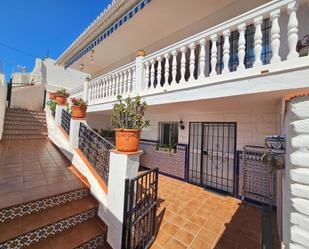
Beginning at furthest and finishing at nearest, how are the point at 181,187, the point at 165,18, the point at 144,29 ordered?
the point at 144,29
the point at 181,187
the point at 165,18

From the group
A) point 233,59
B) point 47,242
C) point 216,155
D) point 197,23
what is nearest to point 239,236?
point 216,155

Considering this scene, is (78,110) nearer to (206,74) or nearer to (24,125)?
(206,74)

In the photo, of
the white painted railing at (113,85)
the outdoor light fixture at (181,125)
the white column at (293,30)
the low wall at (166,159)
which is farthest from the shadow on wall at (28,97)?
the white column at (293,30)

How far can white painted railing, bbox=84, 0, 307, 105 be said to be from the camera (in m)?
2.71

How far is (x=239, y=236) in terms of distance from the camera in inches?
129

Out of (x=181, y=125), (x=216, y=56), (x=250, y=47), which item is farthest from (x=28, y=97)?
(x=250, y=47)

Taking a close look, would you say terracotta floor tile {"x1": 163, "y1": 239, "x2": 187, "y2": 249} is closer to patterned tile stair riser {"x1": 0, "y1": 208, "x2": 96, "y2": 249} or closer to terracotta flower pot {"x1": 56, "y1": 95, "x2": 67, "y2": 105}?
patterned tile stair riser {"x1": 0, "y1": 208, "x2": 96, "y2": 249}

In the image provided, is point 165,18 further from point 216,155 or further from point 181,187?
point 181,187

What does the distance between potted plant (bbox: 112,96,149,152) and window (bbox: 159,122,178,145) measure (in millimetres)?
4397

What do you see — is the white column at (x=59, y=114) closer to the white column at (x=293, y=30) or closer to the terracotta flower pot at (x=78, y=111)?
the terracotta flower pot at (x=78, y=111)

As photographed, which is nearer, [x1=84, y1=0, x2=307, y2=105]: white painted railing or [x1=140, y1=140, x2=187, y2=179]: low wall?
[x1=84, y1=0, x2=307, y2=105]: white painted railing

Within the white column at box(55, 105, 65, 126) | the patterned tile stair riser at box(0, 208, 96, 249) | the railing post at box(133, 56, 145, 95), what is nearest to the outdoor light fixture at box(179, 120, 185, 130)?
the railing post at box(133, 56, 145, 95)

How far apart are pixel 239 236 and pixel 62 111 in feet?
23.3

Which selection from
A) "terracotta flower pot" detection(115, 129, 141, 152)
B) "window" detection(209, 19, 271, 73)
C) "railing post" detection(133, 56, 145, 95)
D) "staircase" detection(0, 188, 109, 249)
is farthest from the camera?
"railing post" detection(133, 56, 145, 95)
